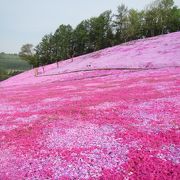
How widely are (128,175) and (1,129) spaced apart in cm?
718

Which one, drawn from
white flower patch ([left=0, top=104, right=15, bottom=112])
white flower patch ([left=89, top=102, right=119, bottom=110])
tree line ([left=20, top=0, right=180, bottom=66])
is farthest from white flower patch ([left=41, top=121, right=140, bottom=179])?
tree line ([left=20, top=0, right=180, bottom=66])

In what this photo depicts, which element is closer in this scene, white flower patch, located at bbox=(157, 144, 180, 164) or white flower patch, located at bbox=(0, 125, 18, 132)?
white flower patch, located at bbox=(157, 144, 180, 164)

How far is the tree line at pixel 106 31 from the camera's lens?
8631 centimetres

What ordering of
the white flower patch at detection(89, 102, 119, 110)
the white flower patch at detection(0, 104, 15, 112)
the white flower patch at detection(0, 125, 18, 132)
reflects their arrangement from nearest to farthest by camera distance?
the white flower patch at detection(0, 125, 18, 132), the white flower patch at detection(89, 102, 119, 110), the white flower patch at detection(0, 104, 15, 112)

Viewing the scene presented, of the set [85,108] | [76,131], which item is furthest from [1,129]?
[85,108]

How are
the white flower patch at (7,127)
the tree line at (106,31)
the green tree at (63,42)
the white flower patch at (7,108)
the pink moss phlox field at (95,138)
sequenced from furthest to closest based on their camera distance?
the green tree at (63,42) < the tree line at (106,31) < the white flower patch at (7,108) < the white flower patch at (7,127) < the pink moss phlox field at (95,138)

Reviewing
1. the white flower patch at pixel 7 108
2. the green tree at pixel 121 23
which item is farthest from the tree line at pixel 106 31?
the white flower patch at pixel 7 108

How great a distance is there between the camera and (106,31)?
304 feet

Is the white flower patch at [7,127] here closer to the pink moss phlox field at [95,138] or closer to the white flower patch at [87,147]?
the pink moss phlox field at [95,138]

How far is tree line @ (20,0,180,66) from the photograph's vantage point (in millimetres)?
86312

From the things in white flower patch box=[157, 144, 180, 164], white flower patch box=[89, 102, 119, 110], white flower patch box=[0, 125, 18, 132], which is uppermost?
white flower patch box=[89, 102, 119, 110]

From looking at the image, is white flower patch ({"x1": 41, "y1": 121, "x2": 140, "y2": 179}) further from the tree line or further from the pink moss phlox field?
the tree line

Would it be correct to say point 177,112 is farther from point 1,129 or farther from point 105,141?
point 1,129

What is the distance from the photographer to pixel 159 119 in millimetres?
11836
